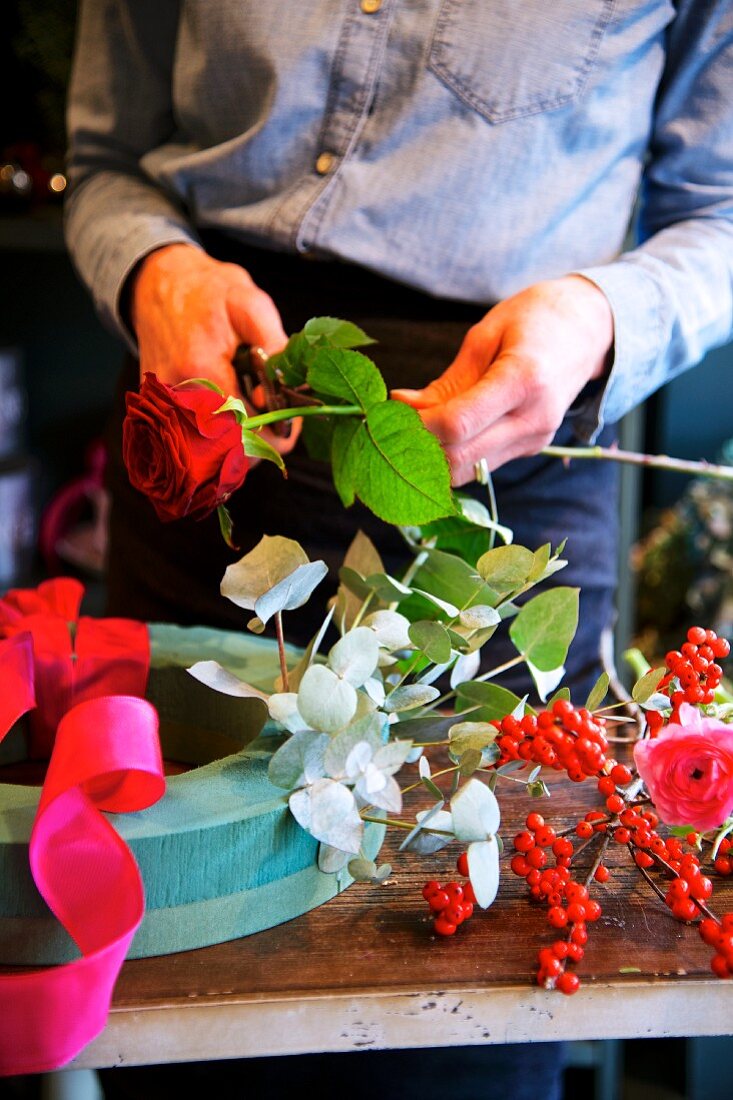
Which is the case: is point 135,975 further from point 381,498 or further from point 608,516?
point 608,516

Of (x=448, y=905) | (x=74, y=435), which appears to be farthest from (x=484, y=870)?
(x=74, y=435)

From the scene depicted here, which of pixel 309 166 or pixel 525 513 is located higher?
pixel 309 166

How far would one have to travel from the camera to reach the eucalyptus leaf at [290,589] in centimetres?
Answer: 47

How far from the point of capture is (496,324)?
0.63 metres

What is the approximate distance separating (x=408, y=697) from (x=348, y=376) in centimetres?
15

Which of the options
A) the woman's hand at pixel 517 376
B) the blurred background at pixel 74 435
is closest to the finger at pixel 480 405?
the woman's hand at pixel 517 376

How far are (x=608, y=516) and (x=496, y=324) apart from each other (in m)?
0.27

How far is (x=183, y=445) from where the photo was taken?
1.51 feet

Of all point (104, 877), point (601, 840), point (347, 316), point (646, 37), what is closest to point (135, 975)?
point (104, 877)

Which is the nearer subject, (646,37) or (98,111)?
(646,37)

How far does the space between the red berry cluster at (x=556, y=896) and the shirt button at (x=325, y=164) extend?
479 mm

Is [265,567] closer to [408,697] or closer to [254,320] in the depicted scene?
[408,697]

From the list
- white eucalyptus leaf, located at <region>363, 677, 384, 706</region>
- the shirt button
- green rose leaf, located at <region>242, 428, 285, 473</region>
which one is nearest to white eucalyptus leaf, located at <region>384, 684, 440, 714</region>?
white eucalyptus leaf, located at <region>363, 677, 384, 706</region>

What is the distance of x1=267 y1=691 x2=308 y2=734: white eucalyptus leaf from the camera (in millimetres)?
458
